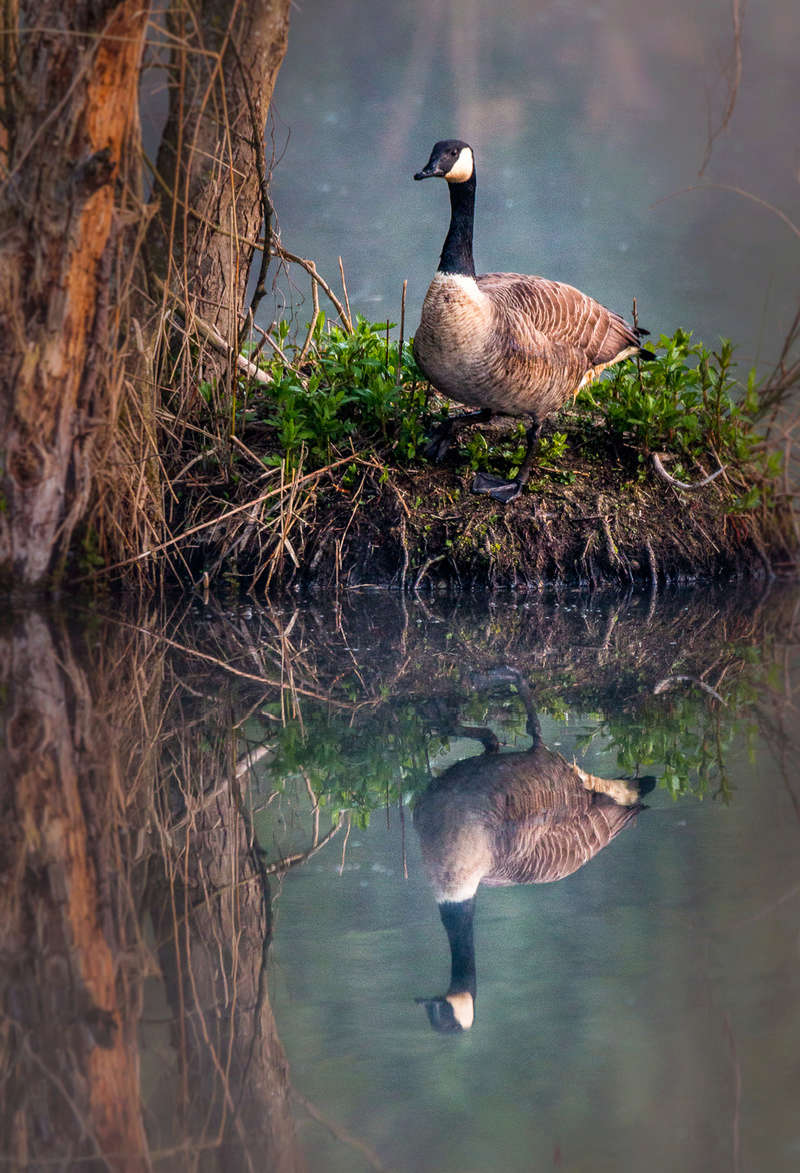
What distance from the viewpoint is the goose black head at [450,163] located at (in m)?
4.41

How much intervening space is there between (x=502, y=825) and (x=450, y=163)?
130 inches

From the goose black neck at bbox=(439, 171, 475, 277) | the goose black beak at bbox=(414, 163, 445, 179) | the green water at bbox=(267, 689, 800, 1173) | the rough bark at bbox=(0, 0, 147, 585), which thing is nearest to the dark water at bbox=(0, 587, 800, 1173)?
the green water at bbox=(267, 689, 800, 1173)

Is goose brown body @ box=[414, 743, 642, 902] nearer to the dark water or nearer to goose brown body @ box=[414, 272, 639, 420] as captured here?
the dark water

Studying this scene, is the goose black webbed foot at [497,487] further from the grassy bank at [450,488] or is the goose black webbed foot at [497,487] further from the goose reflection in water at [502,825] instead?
the goose reflection in water at [502,825]

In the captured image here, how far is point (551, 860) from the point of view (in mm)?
1979

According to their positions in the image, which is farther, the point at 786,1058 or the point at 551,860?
the point at 551,860

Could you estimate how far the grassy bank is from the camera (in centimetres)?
459

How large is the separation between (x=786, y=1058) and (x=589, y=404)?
422 cm

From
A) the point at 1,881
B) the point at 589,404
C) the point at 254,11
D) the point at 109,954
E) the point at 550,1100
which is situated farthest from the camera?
the point at 589,404

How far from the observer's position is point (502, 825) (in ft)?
6.94

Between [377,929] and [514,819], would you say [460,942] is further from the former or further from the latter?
[514,819]

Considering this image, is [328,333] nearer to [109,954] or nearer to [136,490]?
[136,490]

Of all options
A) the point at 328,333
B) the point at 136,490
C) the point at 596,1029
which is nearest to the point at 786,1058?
the point at 596,1029

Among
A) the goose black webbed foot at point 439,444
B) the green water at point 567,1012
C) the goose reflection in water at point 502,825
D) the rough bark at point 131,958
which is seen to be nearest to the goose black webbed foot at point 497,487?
the goose black webbed foot at point 439,444
